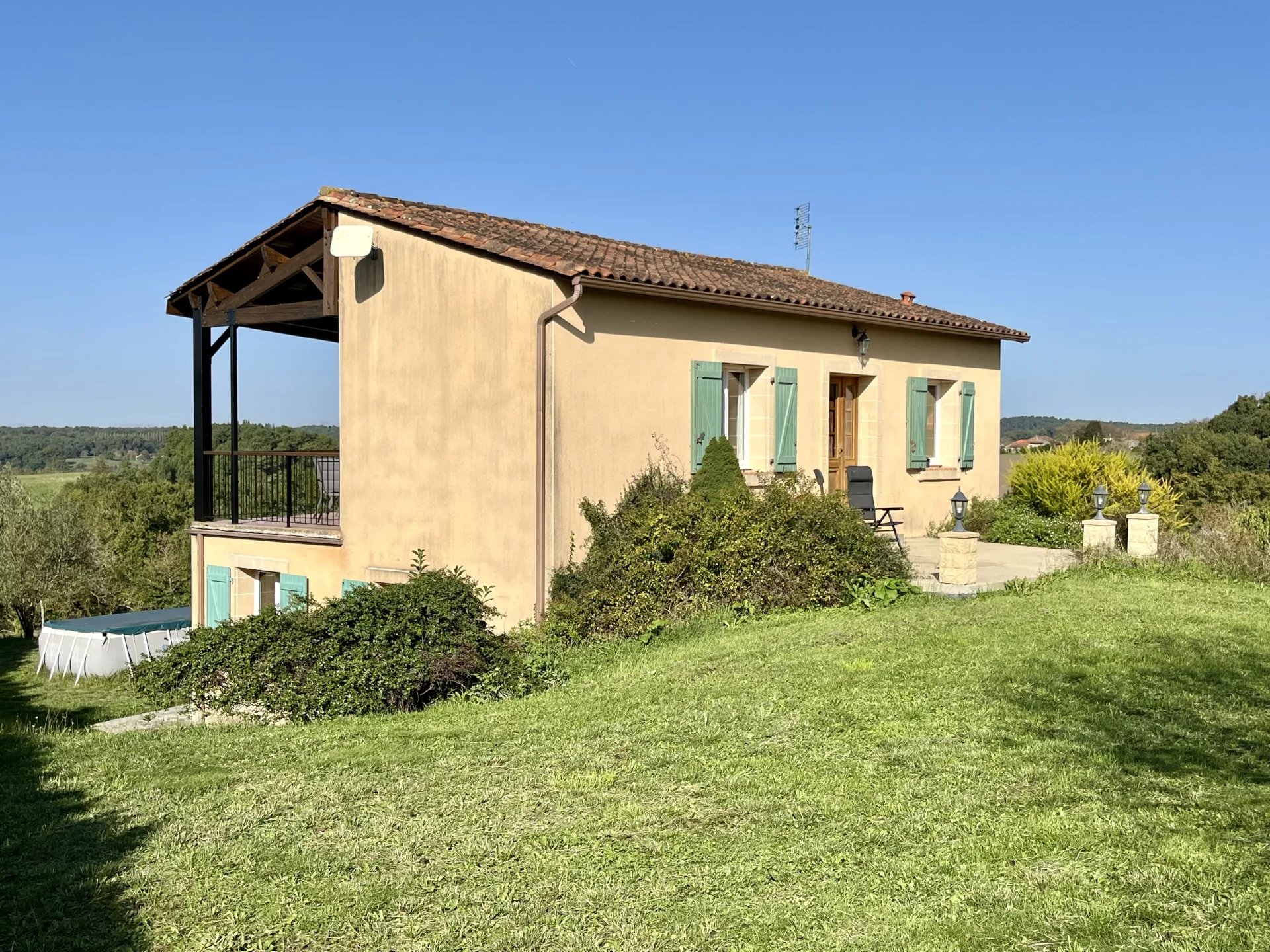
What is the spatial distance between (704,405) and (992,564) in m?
3.78

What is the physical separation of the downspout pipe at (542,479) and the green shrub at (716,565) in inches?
5.9

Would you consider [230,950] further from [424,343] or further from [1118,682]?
[424,343]

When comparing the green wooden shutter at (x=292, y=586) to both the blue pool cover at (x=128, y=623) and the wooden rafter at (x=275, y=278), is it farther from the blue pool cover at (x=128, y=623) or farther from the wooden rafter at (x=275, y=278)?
the blue pool cover at (x=128, y=623)

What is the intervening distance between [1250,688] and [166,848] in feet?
19.5

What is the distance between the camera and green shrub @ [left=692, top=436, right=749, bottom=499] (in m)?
11.0

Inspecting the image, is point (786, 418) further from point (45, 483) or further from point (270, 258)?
point (45, 483)

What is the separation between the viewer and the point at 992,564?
11.8 meters

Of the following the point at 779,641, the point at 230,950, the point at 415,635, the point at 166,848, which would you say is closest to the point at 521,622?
the point at 415,635

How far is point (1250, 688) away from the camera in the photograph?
6.16 m

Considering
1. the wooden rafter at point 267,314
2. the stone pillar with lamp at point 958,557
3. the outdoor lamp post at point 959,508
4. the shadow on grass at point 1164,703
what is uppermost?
the wooden rafter at point 267,314

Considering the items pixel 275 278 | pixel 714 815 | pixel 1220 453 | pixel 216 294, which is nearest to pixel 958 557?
pixel 714 815

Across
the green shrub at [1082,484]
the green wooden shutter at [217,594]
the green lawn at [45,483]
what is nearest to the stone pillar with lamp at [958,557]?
the green shrub at [1082,484]

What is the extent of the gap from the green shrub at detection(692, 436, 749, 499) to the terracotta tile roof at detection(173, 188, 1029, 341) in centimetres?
171

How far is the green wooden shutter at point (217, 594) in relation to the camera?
13766mm
